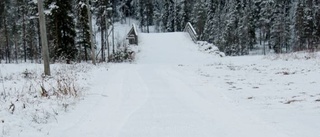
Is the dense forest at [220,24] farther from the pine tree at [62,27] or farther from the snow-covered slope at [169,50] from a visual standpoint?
the pine tree at [62,27]

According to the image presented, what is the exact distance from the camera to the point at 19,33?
69750 mm

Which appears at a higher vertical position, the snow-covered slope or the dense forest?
the dense forest

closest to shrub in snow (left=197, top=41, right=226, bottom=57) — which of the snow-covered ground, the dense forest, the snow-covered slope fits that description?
the snow-covered slope

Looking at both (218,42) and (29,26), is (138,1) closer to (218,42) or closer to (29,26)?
(218,42)

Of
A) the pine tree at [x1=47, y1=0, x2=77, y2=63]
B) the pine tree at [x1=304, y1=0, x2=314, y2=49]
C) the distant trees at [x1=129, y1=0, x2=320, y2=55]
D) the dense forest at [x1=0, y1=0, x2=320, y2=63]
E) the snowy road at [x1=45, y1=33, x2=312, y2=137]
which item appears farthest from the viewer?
the distant trees at [x1=129, y1=0, x2=320, y2=55]

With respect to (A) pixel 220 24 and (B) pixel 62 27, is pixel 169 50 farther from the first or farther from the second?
(A) pixel 220 24

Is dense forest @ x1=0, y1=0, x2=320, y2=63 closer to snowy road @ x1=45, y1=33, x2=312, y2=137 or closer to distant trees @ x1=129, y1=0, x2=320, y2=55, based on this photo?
distant trees @ x1=129, y1=0, x2=320, y2=55

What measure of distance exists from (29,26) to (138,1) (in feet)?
139

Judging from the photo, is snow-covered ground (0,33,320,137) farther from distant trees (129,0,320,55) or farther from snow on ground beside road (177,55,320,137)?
distant trees (129,0,320,55)

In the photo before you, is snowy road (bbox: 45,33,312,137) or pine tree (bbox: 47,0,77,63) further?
pine tree (bbox: 47,0,77,63)

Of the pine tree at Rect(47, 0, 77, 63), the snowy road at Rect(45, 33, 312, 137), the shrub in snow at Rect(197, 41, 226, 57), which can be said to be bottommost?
the snowy road at Rect(45, 33, 312, 137)

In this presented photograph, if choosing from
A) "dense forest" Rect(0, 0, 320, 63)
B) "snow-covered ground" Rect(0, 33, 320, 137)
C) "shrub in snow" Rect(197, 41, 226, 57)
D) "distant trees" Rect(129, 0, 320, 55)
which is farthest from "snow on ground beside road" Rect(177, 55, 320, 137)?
"distant trees" Rect(129, 0, 320, 55)

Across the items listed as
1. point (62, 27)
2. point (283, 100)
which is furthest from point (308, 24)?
point (283, 100)

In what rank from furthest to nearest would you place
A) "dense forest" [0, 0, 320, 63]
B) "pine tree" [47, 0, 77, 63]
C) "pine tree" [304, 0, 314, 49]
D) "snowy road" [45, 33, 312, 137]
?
1. "pine tree" [304, 0, 314, 49]
2. "dense forest" [0, 0, 320, 63]
3. "pine tree" [47, 0, 77, 63]
4. "snowy road" [45, 33, 312, 137]
